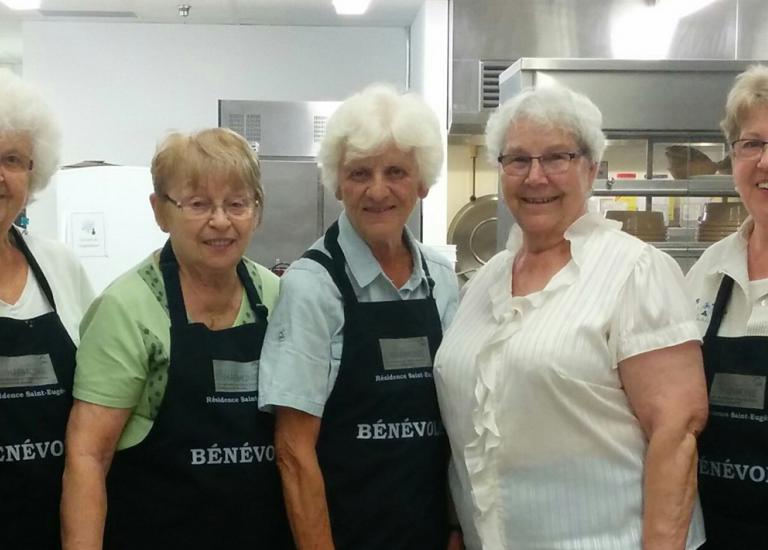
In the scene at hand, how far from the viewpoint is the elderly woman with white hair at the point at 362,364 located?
5.19ft

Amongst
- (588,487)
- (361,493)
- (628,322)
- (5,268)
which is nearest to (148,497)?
(361,493)

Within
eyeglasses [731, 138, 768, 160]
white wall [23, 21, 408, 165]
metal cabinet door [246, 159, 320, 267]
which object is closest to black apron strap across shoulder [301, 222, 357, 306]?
eyeglasses [731, 138, 768, 160]

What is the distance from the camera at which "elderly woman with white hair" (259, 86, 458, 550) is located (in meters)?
1.58

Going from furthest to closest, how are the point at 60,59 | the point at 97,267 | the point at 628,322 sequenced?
the point at 60,59, the point at 97,267, the point at 628,322

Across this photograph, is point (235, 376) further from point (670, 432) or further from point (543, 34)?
point (543, 34)

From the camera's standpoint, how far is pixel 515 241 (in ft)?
5.80

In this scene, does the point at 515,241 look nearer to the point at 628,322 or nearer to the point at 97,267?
the point at 628,322

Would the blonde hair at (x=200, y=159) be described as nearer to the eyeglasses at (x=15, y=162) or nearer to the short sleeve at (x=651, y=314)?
the eyeglasses at (x=15, y=162)

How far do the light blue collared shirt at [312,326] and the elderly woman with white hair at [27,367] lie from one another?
0.41 m

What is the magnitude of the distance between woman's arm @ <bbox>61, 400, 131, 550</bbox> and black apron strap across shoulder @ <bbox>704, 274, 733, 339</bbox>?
1141 millimetres

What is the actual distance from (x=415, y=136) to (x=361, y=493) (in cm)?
73

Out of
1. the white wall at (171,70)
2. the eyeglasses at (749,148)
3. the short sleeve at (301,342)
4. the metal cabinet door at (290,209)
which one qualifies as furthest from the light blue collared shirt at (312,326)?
the white wall at (171,70)

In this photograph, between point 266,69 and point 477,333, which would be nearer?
point 477,333

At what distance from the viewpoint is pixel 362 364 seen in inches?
64.4
